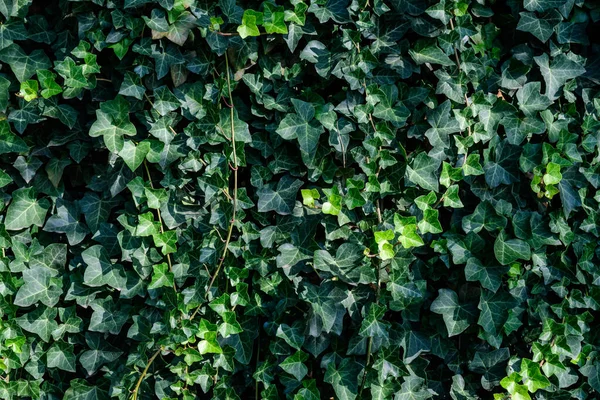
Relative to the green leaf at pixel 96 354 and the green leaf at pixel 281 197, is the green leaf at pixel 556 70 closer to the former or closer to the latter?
the green leaf at pixel 281 197

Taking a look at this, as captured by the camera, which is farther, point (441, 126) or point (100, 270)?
point (100, 270)

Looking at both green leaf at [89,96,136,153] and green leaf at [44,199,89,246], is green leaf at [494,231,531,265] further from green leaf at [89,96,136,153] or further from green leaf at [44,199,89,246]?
green leaf at [44,199,89,246]

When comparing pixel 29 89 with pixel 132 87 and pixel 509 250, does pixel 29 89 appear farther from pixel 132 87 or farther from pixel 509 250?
pixel 509 250

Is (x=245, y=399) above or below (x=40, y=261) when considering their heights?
below

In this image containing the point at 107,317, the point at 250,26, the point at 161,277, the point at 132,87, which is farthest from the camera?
the point at 107,317

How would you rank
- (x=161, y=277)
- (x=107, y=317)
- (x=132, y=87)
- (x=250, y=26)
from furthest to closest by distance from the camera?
(x=107, y=317)
(x=161, y=277)
(x=132, y=87)
(x=250, y=26)

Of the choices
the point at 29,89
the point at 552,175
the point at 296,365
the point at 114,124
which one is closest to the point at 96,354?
the point at 296,365

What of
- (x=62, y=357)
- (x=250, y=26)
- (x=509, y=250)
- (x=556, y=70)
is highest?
(x=250, y=26)

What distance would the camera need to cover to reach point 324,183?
2225 millimetres

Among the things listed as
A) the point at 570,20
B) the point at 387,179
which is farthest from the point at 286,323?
the point at 570,20

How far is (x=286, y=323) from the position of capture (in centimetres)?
228

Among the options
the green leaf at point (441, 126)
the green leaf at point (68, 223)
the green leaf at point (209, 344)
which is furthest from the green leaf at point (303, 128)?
the green leaf at point (68, 223)

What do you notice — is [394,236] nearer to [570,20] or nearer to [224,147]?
[224,147]

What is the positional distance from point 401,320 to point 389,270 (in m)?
0.21
